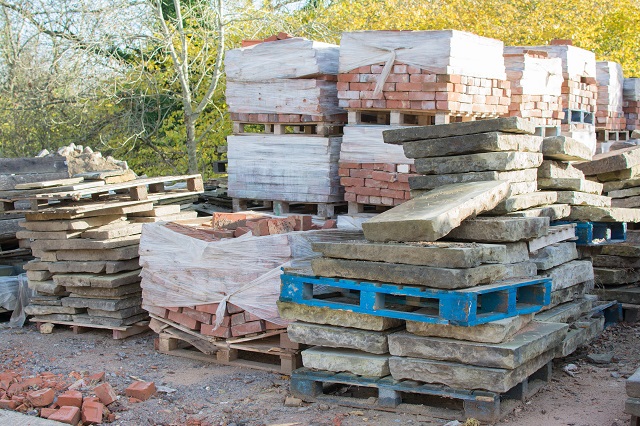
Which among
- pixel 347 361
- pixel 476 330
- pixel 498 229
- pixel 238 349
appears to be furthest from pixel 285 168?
pixel 476 330

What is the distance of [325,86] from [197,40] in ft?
21.7

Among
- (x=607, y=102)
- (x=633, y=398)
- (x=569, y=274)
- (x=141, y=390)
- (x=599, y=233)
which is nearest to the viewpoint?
(x=633, y=398)

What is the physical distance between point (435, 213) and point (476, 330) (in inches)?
31.2

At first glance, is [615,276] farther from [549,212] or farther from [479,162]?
[479,162]

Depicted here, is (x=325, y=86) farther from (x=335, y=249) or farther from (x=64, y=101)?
(x=64, y=101)

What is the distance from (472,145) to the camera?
232 inches

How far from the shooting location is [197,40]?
14148 mm

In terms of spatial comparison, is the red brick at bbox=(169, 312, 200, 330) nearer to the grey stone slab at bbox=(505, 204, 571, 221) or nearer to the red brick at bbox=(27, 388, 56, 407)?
the red brick at bbox=(27, 388, 56, 407)

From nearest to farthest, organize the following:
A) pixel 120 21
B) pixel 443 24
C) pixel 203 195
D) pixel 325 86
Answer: pixel 325 86
pixel 203 195
pixel 120 21
pixel 443 24

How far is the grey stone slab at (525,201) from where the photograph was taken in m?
5.58

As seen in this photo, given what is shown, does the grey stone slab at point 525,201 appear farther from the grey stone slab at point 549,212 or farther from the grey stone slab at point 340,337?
the grey stone slab at point 340,337

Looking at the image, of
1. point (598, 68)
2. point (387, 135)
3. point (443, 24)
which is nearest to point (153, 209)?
point (387, 135)

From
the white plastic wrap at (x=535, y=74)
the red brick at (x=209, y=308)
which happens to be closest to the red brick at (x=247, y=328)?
the red brick at (x=209, y=308)

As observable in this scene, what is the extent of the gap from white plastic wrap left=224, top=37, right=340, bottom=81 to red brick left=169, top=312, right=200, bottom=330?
9.55 ft
